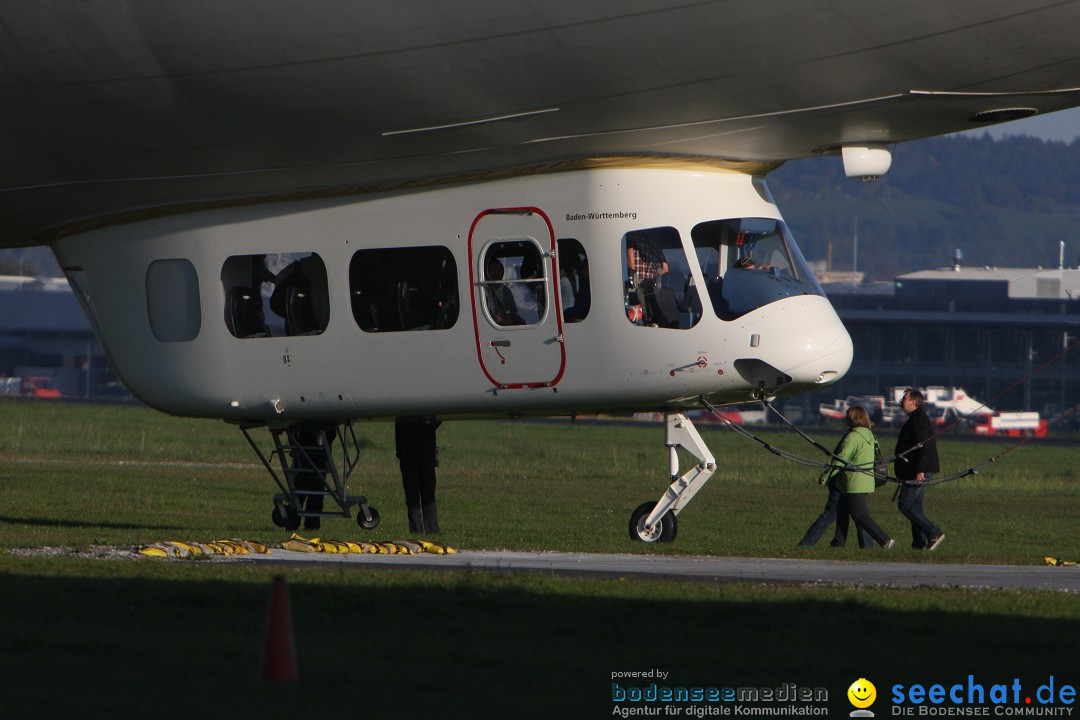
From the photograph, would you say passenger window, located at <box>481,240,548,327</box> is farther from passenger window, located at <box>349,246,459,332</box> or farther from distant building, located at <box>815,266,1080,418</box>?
distant building, located at <box>815,266,1080,418</box>

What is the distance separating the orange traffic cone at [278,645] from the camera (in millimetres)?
8312

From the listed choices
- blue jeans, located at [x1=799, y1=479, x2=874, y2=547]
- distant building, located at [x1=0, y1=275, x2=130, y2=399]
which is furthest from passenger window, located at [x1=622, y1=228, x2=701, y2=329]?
distant building, located at [x1=0, y1=275, x2=130, y2=399]

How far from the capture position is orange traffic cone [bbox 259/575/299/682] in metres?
8.31

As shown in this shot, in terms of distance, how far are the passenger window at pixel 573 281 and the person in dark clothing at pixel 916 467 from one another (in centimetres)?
494

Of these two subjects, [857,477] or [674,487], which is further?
[857,477]

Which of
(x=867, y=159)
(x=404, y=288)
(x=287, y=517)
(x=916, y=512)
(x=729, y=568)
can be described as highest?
(x=867, y=159)

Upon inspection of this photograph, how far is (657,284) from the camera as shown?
15.7 metres

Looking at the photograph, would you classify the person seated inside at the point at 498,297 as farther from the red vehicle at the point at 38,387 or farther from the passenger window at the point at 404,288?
the red vehicle at the point at 38,387

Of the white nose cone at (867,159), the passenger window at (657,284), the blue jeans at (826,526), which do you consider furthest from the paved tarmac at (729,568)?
the white nose cone at (867,159)

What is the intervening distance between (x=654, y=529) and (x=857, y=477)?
9.42 feet

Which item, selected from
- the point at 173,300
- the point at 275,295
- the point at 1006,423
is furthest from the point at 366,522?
the point at 1006,423

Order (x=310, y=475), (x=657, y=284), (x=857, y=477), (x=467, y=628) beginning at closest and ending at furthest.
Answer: (x=467, y=628) < (x=657, y=284) < (x=857, y=477) < (x=310, y=475)

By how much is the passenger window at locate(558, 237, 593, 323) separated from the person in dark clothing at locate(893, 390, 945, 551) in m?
4.94

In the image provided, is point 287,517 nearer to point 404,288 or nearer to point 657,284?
point 404,288
